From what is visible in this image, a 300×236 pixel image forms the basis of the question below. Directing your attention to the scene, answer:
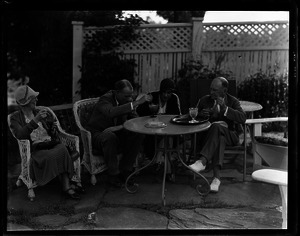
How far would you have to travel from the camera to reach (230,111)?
14.7 feet

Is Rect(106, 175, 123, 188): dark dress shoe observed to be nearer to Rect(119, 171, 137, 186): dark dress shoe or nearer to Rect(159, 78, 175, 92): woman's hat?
Rect(119, 171, 137, 186): dark dress shoe

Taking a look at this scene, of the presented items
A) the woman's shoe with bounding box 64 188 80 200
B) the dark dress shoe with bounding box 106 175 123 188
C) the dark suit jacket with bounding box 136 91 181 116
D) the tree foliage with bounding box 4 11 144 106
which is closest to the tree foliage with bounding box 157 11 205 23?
the tree foliage with bounding box 4 11 144 106

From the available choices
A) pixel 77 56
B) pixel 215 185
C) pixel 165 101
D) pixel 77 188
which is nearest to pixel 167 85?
pixel 165 101

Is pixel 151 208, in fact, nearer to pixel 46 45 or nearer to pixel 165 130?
pixel 165 130

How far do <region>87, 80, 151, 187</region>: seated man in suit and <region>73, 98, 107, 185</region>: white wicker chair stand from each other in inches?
2.0

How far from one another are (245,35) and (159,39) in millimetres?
788

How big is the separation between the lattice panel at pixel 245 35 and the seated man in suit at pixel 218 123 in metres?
0.35

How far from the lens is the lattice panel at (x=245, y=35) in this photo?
422cm

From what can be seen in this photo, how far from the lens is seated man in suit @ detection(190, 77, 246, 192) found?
4.44m

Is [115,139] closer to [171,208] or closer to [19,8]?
[171,208]

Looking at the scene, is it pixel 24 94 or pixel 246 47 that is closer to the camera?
pixel 24 94

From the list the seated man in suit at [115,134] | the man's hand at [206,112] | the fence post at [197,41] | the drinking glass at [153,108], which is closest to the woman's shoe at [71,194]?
the seated man in suit at [115,134]

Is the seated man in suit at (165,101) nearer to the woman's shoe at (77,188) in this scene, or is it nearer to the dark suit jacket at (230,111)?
the dark suit jacket at (230,111)

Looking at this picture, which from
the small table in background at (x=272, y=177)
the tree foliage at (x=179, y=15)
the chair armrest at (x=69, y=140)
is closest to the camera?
the small table in background at (x=272, y=177)
